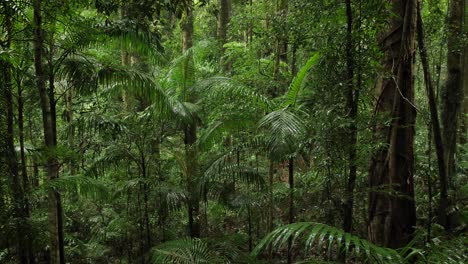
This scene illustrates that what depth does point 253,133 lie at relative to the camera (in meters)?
6.21

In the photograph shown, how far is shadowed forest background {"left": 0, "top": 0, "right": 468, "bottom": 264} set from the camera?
354 cm

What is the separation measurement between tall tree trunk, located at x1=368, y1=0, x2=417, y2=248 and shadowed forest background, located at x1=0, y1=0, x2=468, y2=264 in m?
0.02

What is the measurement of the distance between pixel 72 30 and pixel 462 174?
23.1 ft

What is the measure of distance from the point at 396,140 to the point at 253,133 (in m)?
2.67

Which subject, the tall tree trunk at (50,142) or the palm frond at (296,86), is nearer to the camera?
the tall tree trunk at (50,142)

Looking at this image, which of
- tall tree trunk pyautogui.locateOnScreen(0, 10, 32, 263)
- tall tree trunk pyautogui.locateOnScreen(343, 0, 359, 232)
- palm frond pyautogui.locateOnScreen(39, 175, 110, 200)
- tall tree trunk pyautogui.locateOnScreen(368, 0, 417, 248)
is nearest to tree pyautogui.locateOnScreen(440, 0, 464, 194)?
tall tree trunk pyautogui.locateOnScreen(368, 0, 417, 248)

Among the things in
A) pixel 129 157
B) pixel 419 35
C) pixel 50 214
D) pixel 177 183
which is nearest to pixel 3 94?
pixel 50 214

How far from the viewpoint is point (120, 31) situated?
16.4 ft

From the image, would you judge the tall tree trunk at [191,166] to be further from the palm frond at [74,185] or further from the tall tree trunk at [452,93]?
the tall tree trunk at [452,93]

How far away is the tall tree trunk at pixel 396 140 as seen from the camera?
3.86 m

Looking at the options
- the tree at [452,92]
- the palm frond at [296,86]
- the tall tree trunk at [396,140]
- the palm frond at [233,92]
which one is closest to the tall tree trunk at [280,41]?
the palm frond at [296,86]

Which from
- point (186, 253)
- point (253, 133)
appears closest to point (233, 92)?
point (253, 133)

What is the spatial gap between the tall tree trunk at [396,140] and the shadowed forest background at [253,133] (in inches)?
0.6

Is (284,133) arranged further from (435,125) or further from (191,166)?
(191,166)
